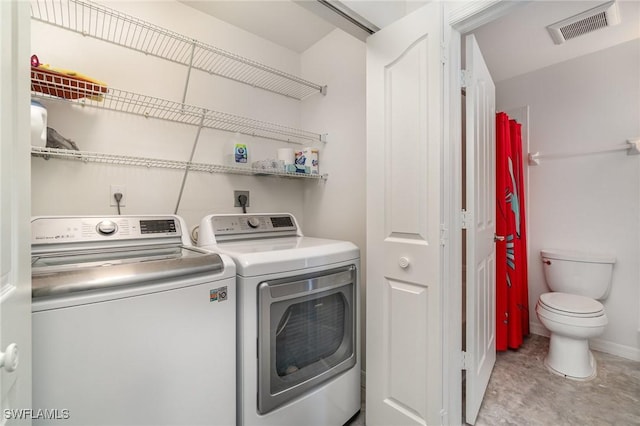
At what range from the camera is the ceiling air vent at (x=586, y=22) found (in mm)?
1780

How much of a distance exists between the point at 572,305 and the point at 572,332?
0.20m

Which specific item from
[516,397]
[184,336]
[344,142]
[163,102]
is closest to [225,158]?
[163,102]

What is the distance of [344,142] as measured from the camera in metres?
2.08

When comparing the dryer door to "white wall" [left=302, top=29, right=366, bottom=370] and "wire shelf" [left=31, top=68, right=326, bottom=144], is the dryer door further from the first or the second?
"wire shelf" [left=31, top=68, right=326, bottom=144]

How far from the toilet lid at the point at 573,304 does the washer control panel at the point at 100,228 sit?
259 centimetres

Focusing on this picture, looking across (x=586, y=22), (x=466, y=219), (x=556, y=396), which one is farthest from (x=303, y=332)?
(x=586, y=22)

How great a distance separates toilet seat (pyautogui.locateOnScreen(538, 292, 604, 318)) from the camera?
1898mm

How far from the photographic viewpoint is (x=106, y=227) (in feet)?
4.23

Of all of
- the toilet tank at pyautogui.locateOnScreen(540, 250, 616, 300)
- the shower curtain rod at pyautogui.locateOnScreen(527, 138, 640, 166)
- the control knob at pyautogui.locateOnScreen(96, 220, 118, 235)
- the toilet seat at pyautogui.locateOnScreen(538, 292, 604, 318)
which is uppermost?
the shower curtain rod at pyautogui.locateOnScreen(527, 138, 640, 166)

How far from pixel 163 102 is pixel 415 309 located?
1879 mm

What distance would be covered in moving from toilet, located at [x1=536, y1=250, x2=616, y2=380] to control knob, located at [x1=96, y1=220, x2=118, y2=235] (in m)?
2.81

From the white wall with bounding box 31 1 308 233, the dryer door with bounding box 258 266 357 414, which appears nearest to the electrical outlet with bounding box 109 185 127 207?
the white wall with bounding box 31 1 308 233

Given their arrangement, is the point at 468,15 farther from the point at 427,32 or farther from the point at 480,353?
the point at 480,353

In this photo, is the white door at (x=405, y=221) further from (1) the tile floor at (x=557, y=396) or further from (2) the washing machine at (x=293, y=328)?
(1) the tile floor at (x=557, y=396)
